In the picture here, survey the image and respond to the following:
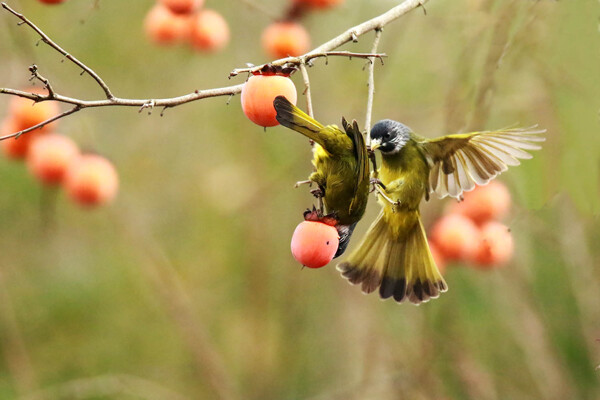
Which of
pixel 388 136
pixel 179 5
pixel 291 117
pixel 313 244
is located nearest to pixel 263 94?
pixel 291 117

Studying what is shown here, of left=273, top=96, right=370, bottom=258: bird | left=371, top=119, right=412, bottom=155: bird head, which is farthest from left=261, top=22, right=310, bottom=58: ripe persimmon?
left=273, top=96, right=370, bottom=258: bird

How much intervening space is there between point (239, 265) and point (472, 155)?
11.2 ft

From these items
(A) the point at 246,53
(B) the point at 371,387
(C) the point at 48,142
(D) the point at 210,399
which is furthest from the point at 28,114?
(D) the point at 210,399

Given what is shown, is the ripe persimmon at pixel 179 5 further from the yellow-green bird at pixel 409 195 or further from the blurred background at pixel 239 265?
the yellow-green bird at pixel 409 195

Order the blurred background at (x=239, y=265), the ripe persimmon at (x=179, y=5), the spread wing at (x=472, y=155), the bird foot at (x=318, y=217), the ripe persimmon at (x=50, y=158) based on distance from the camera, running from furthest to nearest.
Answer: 1. the blurred background at (x=239, y=265)
2. the ripe persimmon at (x=50, y=158)
3. the ripe persimmon at (x=179, y=5)
4. the spread wing at (x=472, y=155)
5. the bird foot at (x=318, y=217)

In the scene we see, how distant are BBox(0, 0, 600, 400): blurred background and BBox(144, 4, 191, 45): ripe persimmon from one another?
0.21 metres

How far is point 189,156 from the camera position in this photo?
5762mm

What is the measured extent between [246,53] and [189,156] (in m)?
1.39

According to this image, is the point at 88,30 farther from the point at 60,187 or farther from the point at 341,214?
the point at 341,214

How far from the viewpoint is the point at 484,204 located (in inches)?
127

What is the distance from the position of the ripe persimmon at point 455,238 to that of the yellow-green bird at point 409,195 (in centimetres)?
38

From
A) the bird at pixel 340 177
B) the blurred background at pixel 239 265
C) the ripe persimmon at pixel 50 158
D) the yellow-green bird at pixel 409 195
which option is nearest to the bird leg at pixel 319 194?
the bird at pixel 340 177

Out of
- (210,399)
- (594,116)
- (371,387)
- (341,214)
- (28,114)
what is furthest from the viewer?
(210,399)

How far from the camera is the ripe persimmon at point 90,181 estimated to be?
317cm
